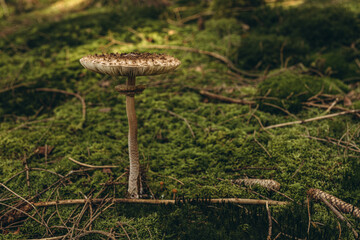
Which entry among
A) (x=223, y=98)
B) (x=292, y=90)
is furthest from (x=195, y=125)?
(x=292, y=90)

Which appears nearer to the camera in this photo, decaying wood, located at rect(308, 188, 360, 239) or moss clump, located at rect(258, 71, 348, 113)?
decaying wood, located at rect(308, 188, 360, 239)

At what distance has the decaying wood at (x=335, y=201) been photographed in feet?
6.51

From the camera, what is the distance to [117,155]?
9.77 ft

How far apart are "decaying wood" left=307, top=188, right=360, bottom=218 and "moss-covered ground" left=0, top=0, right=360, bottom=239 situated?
7cm

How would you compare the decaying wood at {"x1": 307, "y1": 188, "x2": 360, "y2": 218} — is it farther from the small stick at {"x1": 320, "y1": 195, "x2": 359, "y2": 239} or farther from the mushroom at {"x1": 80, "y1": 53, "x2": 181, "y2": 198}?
the mushroom at {"x1": 80, "y1": 53, "x2": 181, "y2": 198}

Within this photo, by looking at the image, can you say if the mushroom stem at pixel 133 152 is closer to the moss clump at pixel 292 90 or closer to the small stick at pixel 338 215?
the small stick at pixel 338 215

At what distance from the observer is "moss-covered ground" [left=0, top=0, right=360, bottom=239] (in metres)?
2.11

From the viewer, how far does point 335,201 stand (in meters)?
2.08

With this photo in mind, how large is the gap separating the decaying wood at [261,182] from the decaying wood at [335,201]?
31 cm

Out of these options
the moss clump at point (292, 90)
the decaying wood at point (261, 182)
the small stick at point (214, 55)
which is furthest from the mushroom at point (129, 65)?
the small stick at point (214, 55)

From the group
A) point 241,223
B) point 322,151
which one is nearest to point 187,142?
point 241,223

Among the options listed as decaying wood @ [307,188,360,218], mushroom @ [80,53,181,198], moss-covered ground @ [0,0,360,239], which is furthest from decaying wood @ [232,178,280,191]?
mushroom @ [80,53,181,198]

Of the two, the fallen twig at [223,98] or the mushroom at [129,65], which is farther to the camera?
the fallen twig at [223,98]

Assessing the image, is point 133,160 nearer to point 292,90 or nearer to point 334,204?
point 334,204
